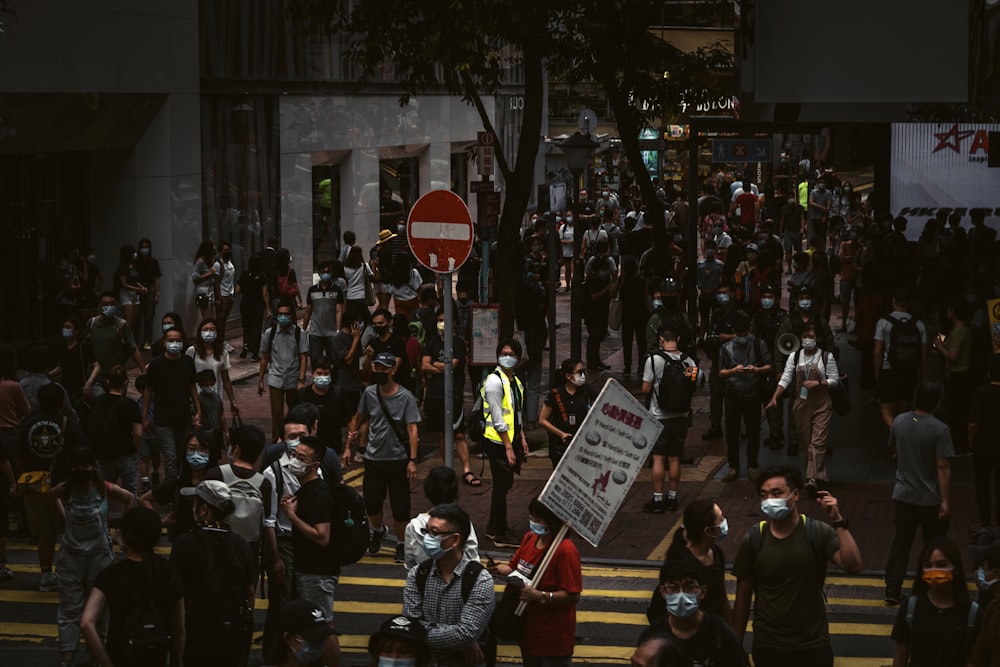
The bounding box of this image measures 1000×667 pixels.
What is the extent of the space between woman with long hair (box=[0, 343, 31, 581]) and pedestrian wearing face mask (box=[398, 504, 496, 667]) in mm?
5828

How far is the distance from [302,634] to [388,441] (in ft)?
19.6

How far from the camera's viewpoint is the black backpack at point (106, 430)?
44.0ft

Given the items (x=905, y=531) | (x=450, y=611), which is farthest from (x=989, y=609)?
(x=905, y=531)

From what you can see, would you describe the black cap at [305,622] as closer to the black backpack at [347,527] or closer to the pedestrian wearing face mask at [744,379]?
the black backpack at [347,527]

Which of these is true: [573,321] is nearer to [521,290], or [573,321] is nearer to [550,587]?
[521,290]

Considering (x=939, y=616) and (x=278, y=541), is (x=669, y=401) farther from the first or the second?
(x=939, y=616)

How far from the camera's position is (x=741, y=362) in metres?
16.1

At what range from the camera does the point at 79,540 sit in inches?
428

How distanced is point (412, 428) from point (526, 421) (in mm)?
6261

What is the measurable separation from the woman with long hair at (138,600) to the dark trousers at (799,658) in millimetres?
3092

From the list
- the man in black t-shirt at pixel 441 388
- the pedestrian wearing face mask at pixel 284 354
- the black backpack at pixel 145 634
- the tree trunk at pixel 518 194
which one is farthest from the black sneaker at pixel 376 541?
the tree trunk at pixel 518 194

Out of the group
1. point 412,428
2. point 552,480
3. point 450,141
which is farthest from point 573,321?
point 450,141

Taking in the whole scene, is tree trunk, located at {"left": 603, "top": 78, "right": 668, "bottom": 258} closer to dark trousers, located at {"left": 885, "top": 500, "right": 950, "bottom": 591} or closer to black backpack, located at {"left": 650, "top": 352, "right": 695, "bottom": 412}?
black backpack, located at {"left": 650, "top": 352, "right": 695, "bottom": 412}

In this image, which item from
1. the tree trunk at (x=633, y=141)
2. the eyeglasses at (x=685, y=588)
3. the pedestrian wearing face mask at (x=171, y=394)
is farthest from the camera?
the tree trunk at (x=633, y=141)
